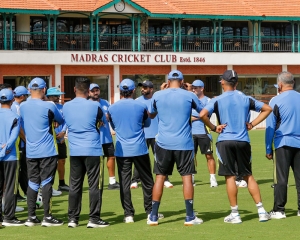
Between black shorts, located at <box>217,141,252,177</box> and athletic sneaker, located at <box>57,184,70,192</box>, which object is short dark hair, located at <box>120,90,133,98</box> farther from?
athletic sneaker, located at <box>57,184,70,192</box>

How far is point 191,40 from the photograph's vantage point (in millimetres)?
45875

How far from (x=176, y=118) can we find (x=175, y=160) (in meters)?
0.60

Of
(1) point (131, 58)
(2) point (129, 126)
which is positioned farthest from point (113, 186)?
(1) point (131, 58)

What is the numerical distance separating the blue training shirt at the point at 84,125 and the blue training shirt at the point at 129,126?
511 millimetres

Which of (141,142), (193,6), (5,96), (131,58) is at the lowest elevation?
(141,142)

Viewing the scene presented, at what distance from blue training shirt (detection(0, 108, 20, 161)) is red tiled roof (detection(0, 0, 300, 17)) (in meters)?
31.3

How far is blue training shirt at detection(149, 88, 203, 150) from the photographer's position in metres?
10.0

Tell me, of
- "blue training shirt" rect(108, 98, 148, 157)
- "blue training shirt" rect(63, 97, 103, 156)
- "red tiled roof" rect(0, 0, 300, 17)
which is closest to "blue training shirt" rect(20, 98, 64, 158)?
"blue training shirt" rect(63, 97, 103, 156)

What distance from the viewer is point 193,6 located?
1799 inches

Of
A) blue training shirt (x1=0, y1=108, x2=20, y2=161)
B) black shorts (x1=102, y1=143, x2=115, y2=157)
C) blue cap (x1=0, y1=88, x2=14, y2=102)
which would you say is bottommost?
black shorts (x1=102, y1=143, x2=115, y2=157)

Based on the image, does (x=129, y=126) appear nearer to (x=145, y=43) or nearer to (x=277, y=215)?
(x=277, y=215)

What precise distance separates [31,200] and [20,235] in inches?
34.2

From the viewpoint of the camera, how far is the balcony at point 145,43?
139 ft

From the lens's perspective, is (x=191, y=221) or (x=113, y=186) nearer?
(x=191, y=221)
